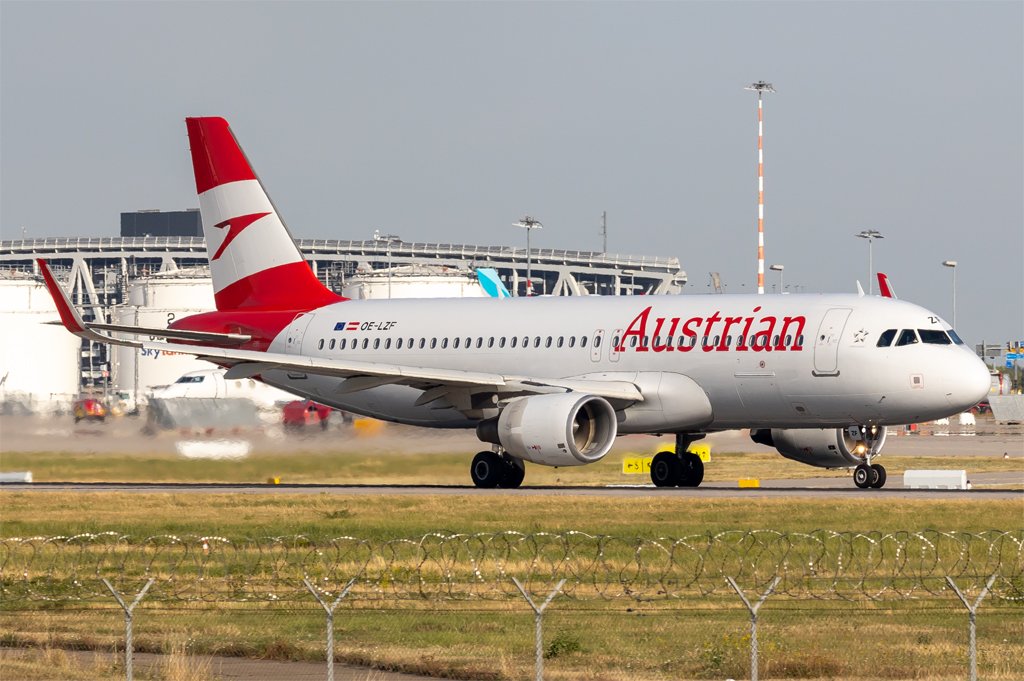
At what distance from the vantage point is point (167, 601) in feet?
73.4

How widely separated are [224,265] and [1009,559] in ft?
87.8

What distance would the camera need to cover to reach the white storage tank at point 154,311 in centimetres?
9369

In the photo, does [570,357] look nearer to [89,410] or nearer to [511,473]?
[511,473]

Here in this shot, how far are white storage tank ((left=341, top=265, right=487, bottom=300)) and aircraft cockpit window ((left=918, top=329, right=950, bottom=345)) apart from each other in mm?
52725

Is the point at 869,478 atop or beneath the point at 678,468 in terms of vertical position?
beneath

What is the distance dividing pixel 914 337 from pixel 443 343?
1254 centimetres

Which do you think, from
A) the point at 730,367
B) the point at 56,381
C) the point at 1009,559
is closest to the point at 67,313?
the point at 730,367

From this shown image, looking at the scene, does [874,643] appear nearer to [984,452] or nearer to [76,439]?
[76,439]

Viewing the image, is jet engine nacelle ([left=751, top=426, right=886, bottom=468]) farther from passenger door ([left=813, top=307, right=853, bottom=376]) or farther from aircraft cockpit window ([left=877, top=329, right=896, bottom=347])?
aircraft cockpit window ([left=877, top=329, right=896, bottom=347])

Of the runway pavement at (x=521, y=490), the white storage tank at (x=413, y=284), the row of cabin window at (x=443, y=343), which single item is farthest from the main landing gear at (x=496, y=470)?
the white storage tank at (x=413, y=284)

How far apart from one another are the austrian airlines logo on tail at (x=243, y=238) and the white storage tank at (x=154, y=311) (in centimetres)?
4798

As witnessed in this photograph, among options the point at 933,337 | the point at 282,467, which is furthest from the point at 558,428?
the point at 282,467

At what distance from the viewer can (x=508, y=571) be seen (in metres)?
24.2

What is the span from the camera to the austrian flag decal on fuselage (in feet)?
122
